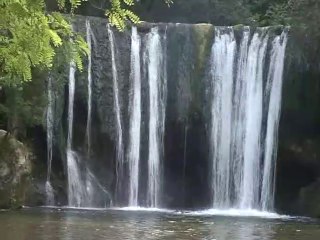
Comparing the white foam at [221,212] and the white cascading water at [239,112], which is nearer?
the white foam at [221,212]

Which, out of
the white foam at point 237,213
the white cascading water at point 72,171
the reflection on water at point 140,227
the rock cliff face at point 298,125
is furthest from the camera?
the rock cliff face at point 298,125

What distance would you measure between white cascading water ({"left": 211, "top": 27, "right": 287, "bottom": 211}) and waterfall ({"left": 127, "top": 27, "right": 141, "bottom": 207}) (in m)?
2.28

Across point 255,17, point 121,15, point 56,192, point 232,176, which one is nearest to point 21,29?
point 121,15

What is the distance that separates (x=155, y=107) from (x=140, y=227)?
8.67m

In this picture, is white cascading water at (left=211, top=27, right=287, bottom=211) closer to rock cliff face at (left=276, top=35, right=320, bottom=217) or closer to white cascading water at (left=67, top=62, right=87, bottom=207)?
rock cliff face at (left=276, top=35, right=320, bottom=217)

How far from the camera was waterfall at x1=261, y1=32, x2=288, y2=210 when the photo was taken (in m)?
20.0

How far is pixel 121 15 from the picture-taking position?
4250 millimetres

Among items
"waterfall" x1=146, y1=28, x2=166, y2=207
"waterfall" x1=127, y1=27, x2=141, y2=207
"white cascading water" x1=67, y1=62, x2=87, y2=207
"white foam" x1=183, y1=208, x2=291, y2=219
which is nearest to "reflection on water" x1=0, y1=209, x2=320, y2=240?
"white foam" x1=183, y1=208, x2=291, y2=219

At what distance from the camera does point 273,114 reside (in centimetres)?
2047

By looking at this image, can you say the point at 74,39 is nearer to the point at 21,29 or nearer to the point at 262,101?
the point at 21,29

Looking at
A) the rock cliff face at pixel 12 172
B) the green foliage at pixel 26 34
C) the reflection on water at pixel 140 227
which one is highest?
the green foliage at pixel 26 34

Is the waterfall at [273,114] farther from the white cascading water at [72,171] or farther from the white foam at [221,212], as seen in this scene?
the white cascading water at [72,171]

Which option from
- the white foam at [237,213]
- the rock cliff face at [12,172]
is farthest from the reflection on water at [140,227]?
the white foam at [237,213]

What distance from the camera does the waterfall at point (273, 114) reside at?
1998 cm
